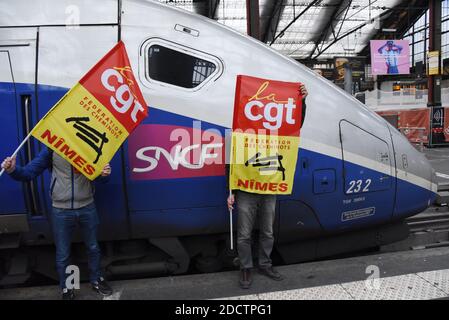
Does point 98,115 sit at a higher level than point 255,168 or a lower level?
higher

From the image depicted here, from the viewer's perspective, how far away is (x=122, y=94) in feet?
10.1

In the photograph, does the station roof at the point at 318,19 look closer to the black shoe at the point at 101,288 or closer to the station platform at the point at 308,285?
the station platform at the point at 308,285

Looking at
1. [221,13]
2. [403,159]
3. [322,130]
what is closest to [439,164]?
[403,159]

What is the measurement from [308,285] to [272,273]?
13.5 inches

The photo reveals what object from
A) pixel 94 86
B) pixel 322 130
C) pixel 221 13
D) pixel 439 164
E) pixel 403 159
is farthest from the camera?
pixel 221 13

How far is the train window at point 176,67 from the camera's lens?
11.1 ft

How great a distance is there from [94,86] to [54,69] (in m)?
0.50

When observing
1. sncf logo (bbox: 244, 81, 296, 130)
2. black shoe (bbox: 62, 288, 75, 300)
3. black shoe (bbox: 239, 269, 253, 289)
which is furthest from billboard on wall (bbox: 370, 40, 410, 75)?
black shoe (bbox: 62, 288, 75, 300)

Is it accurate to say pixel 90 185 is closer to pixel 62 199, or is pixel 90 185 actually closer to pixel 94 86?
pixel 62 199

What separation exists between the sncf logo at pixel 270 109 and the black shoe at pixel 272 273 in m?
1.34

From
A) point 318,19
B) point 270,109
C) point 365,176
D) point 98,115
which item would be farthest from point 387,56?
point 98,115

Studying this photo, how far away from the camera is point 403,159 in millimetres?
4176

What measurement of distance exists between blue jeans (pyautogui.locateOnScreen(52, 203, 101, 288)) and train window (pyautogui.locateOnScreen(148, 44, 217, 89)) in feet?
4.18

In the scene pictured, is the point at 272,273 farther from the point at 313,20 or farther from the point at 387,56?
the point at 313,20
